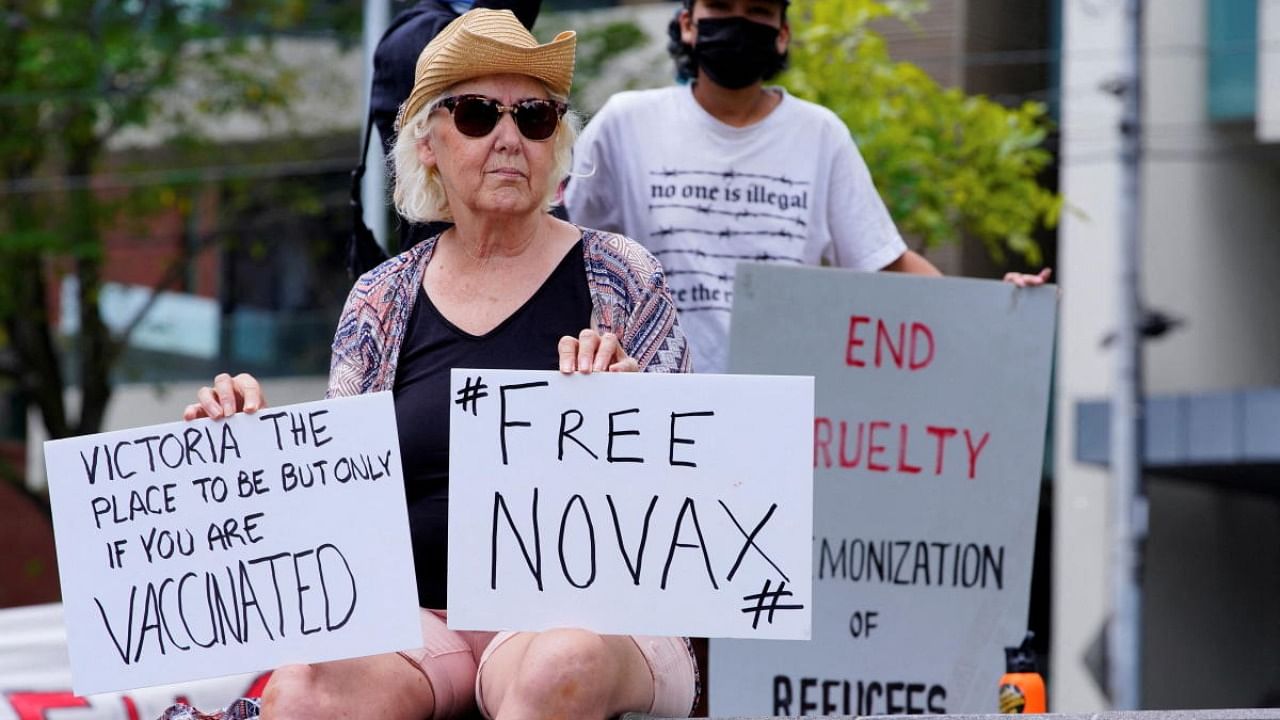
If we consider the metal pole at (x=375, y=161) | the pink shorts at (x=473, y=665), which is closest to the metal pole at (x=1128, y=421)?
the metal pole at (x=375, y=161)

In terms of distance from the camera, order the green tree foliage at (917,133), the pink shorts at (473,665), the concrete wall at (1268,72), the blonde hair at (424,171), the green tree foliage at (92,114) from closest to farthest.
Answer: the pink shorts at (473,665), the blonde hair at (424,171), the green tree foliage at (917,133), the green tree foliage at (92,114), the concrete wall at (1268,72)

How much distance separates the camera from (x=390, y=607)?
375 cm

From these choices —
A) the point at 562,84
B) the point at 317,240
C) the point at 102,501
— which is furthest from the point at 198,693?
the point at 317,240

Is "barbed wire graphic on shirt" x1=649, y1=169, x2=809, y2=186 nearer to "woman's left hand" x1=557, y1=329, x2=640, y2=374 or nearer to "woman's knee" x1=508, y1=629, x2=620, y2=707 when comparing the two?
"woman's left hand" x1=557, y1=329, x2=640, y2=374

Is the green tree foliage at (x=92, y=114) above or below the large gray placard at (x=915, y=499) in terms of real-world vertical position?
above

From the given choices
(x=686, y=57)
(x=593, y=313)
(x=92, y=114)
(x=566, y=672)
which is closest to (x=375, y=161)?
(x=92, y=114)

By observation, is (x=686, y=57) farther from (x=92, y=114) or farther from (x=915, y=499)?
(x=92, y=114)

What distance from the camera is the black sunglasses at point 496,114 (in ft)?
13.4

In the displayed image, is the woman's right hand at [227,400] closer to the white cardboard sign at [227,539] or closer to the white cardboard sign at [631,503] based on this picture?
the white cardboard sign at [227,539]

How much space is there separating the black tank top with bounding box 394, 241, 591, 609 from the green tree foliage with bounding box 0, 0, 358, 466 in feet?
43.2

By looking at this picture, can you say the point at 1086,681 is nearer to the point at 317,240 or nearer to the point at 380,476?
the point at 317,240

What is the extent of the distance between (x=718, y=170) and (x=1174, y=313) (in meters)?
14.9

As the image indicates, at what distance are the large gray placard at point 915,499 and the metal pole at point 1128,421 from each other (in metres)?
10.1

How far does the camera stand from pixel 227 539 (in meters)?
3.84
